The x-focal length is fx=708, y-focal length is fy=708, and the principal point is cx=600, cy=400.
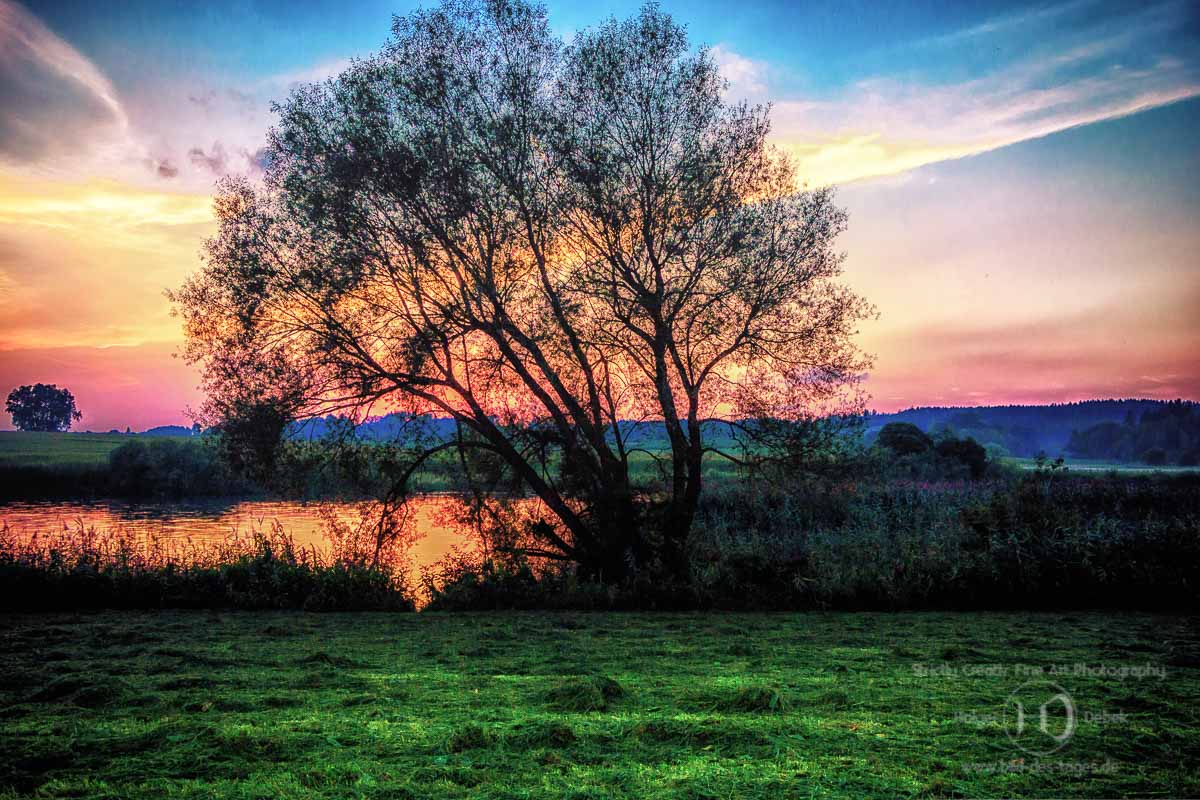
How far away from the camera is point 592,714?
6.53 metres

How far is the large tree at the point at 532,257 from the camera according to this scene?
614 inches

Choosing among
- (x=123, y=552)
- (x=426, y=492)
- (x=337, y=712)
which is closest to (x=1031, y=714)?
(x=337, y=712)

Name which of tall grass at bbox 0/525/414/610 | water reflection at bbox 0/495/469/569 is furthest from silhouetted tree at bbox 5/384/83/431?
tall grass at bbox 0/525/414/610

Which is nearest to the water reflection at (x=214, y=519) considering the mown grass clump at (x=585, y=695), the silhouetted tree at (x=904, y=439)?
the mown grass clump at (x=585, y=695)

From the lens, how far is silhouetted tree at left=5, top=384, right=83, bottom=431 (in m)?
98.7

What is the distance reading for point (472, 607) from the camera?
15.6m

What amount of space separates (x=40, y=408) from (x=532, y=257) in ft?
369

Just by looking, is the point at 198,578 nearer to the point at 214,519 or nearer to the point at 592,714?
the point at 592,714

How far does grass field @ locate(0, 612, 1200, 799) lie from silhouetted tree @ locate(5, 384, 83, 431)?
4340 inches

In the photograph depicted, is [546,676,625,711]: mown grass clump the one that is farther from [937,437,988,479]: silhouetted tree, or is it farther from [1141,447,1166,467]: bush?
[1141,447,1166,467]: bush

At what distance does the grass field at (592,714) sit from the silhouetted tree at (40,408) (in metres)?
110

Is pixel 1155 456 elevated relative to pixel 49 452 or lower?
elevated

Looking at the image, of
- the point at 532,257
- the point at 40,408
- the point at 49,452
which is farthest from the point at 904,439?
the point at 40,408

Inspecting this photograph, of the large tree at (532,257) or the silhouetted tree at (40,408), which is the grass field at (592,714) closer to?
the large tree at (532,257)
